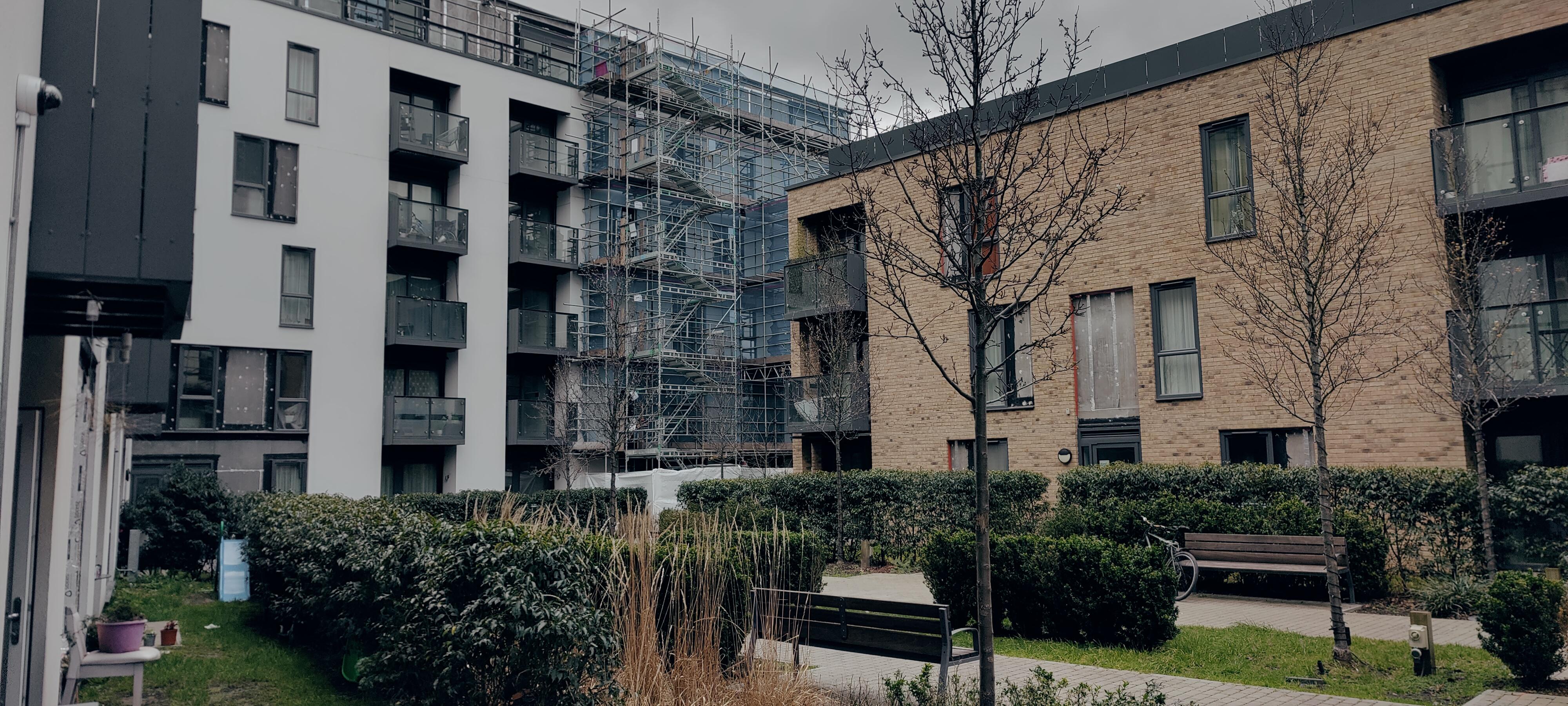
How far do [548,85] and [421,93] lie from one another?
12.6 ft

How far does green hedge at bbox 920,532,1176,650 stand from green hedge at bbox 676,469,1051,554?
508 cm

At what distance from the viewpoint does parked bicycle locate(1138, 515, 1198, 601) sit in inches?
486

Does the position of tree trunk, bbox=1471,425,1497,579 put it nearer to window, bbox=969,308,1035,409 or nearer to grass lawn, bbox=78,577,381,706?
window, bbox=969,308,1035,409

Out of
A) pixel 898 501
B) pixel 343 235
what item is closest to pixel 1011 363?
pixel 898 501

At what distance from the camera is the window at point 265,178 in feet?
79.3

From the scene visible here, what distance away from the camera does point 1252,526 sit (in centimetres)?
1291

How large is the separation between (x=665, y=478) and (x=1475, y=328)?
62.6ft

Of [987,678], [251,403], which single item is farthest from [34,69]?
[251,403]

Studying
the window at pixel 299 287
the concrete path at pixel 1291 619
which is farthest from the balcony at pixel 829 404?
the window at pixel 299 287

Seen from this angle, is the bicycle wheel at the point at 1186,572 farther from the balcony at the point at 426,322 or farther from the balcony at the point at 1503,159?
the balcony at the point at 426,322

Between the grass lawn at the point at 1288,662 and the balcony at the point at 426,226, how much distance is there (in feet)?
68.8

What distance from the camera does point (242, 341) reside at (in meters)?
23.7

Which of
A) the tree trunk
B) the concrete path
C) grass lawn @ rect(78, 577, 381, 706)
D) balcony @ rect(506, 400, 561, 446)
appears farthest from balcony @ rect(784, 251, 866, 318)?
grass lawn @ rect(78, 577, 381, 706)

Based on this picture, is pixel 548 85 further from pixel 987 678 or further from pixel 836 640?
pixel 987 678
